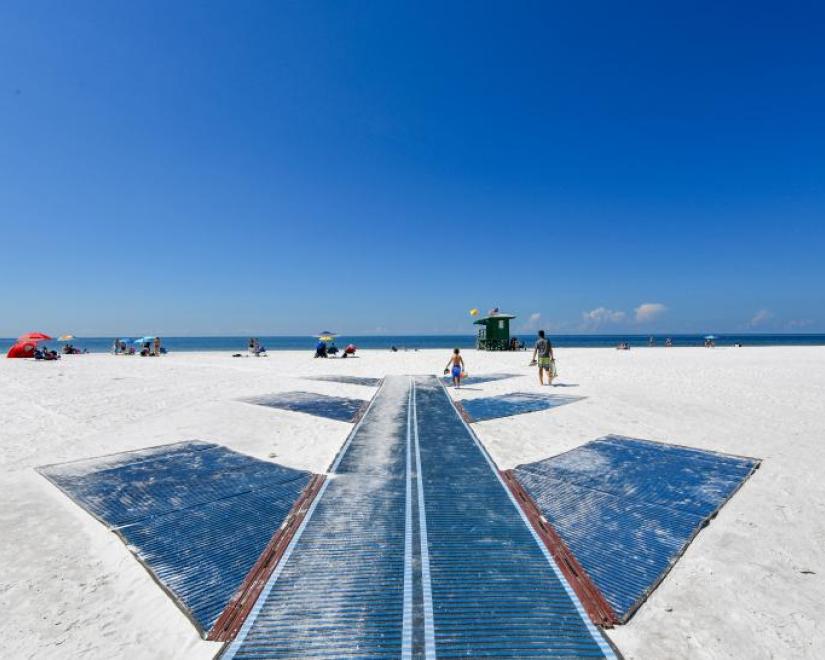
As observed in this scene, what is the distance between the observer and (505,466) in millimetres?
6480

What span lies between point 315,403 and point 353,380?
220 inches

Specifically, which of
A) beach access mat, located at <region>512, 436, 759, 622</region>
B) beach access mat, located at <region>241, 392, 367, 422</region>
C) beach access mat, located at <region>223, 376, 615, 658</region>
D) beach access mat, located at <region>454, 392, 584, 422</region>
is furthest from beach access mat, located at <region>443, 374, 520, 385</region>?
beach access mat, located at <region>223, 376, 615, 658</region>

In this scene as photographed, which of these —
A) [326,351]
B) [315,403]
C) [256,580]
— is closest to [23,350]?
[326,351]

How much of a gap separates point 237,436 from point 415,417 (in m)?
4.16

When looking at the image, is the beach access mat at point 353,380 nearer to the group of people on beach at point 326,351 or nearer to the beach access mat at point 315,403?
the beach access mat at point 315,403

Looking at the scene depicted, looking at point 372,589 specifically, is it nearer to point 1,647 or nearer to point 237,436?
point 1,647

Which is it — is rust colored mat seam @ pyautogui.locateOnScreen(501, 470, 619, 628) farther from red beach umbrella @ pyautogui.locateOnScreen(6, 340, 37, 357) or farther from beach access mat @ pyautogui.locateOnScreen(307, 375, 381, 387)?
red beach umbrella @ pyautogui.locateOnScreen(6, 340, 37, 357)

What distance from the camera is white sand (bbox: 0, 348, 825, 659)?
9.64 ft

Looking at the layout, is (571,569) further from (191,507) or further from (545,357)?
(545,357)

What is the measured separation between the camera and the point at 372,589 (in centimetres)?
345

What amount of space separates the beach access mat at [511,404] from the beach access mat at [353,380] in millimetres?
5191

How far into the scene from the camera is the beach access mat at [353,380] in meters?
16.1

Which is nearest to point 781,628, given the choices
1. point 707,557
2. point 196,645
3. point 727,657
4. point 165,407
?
point 727,657

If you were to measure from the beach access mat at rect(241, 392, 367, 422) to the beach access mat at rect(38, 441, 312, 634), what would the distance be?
314 centimetres
